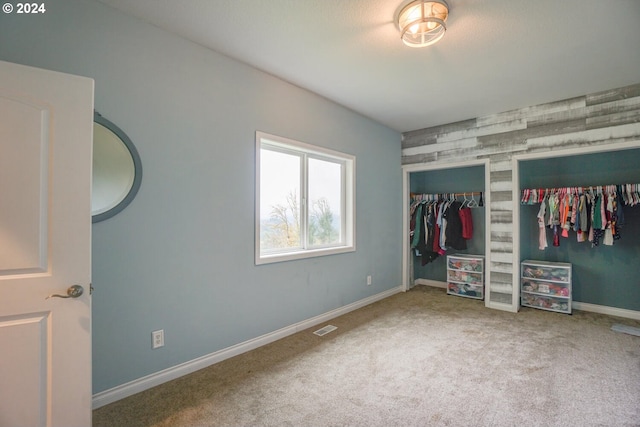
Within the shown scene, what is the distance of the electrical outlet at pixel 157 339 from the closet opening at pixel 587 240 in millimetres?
3859

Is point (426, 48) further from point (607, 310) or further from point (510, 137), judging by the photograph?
point (607, 310)

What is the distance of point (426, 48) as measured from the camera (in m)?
2.33

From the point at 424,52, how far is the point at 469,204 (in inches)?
113

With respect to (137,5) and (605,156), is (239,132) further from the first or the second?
(605,156)

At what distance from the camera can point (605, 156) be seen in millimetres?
A: 3605

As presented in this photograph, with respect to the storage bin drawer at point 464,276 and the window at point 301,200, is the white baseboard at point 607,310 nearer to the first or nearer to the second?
the storage bin drawer at point 464,276

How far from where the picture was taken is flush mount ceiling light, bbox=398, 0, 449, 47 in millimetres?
1813

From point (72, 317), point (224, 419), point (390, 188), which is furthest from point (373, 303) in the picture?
point (72, 317)

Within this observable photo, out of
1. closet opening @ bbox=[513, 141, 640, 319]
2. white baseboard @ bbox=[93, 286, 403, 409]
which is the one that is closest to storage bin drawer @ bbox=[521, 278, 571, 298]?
closet opening @ bbox=[513, 141, 640, 319]

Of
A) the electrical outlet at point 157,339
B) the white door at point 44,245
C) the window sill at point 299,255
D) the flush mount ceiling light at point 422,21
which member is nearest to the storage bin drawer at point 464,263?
the window sill at point 299,255

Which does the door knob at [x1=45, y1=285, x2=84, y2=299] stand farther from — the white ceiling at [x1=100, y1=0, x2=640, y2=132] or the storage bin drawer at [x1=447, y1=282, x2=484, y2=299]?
the storage bin drawer at [x1=447, y1=282, x2=484, y2=299]

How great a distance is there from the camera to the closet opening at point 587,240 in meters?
3.46

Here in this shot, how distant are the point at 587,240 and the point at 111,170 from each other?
4980 millimetres

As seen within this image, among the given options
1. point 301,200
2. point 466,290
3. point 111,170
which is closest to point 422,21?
point 301,200
